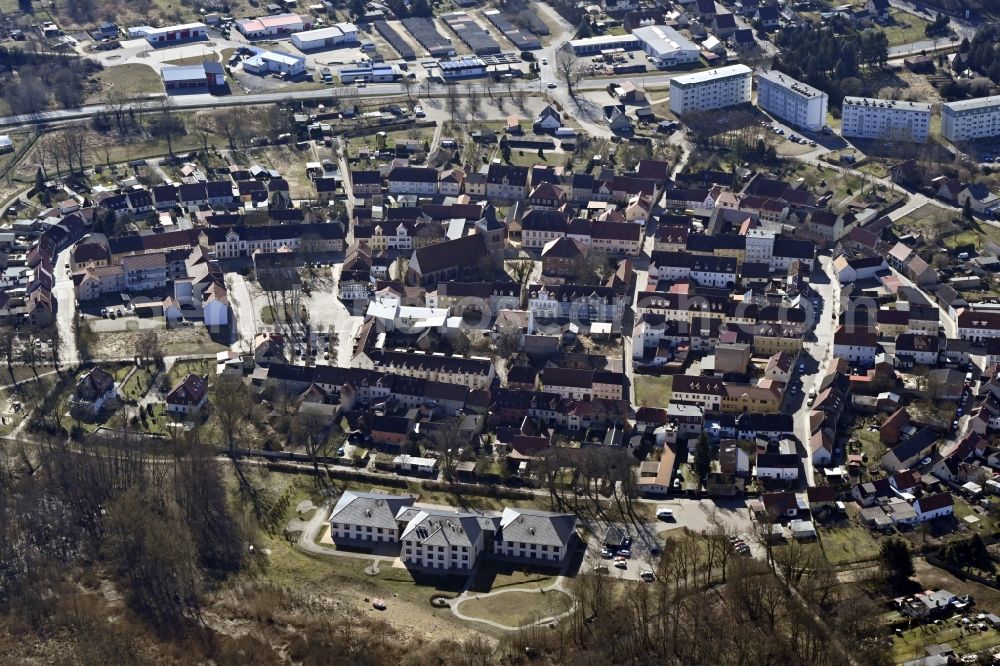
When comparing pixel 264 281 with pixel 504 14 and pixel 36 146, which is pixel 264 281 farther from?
pixel 504 14

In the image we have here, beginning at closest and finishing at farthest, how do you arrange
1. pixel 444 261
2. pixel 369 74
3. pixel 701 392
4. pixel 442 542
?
1. pixel 442 542
2. pixel 701 392
3. pixel 444 261
4. pixel 369 74

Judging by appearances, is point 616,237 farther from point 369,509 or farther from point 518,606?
point 518,606

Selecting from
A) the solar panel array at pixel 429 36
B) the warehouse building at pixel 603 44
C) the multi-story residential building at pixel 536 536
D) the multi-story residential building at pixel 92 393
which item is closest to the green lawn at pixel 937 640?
the multi-story residential building at pixel 536 536

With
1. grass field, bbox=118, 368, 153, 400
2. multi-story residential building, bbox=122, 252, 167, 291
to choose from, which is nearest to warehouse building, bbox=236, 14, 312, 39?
multi-story residential building, bbox=122, 252, 167, 291

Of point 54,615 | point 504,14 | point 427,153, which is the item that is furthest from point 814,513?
point 504,14

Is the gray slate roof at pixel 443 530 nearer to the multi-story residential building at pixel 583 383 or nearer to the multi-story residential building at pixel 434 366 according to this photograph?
the multi-story residential building at pixel 583 383

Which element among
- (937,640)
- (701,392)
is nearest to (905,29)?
(701,392)
